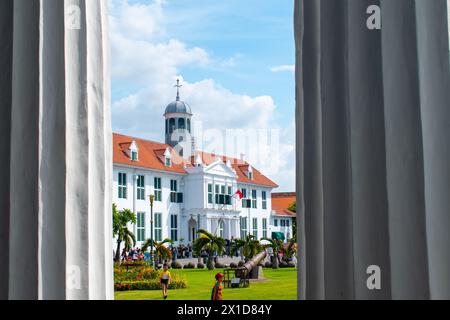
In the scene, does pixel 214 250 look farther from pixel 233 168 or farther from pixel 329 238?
pixel 329 238

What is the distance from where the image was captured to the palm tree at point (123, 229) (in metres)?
10.5

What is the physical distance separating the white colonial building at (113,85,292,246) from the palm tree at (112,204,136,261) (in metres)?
0.92

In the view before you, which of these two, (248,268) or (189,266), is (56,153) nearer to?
(248,268)

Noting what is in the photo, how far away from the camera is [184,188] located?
58.3ft

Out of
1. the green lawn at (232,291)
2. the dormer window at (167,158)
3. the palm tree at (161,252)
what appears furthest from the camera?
the dormer window at (167,158)

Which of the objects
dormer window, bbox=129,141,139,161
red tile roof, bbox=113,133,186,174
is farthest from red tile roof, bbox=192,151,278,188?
dormer window, bbox=129,141,139,161

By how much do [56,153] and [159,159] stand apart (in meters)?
15.5

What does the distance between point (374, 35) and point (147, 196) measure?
14.3 metres

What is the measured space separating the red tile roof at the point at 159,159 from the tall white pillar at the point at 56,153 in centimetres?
1326

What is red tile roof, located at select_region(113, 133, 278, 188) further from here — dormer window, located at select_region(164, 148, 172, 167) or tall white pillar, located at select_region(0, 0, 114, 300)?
tall white pillar, located at select_region(0, 0, 114, 300)

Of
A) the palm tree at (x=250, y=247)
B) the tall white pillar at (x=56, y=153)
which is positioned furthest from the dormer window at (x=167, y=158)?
the tall white pillar at (x=56, y=153)

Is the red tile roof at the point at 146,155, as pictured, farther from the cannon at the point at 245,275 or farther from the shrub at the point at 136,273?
the cannon at the point at 245,275

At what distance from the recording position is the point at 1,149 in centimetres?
144

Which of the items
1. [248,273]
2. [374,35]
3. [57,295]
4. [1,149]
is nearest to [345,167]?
[374,35]
